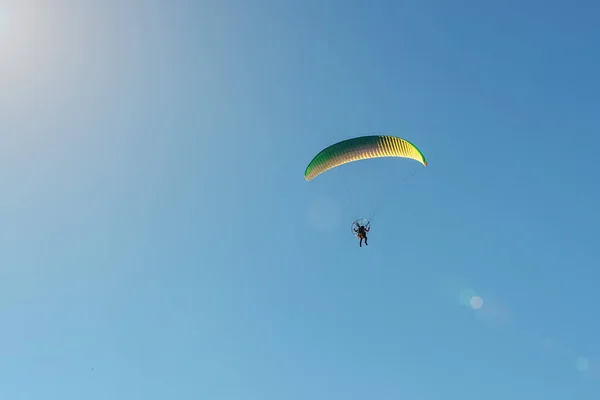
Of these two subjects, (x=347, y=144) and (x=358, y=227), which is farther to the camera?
(x=358, y=227)

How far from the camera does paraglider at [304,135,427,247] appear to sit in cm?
5044

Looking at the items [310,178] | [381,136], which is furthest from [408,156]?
[310,178]

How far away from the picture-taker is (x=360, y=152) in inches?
2037

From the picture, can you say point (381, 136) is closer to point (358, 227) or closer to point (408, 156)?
point (408, 156)

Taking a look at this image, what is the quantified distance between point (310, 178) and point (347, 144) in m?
3.73

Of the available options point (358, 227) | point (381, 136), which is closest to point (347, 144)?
point (381, 136)

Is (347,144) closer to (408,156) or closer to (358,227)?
(408,156)

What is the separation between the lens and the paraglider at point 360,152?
50438mm

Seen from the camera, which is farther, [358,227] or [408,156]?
[358,227]

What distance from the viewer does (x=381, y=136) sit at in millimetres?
51094

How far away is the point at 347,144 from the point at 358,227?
25.0ft

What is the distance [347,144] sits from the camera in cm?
5191

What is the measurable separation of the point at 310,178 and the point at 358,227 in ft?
19.2

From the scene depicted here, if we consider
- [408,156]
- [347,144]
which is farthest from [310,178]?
[408,156]
